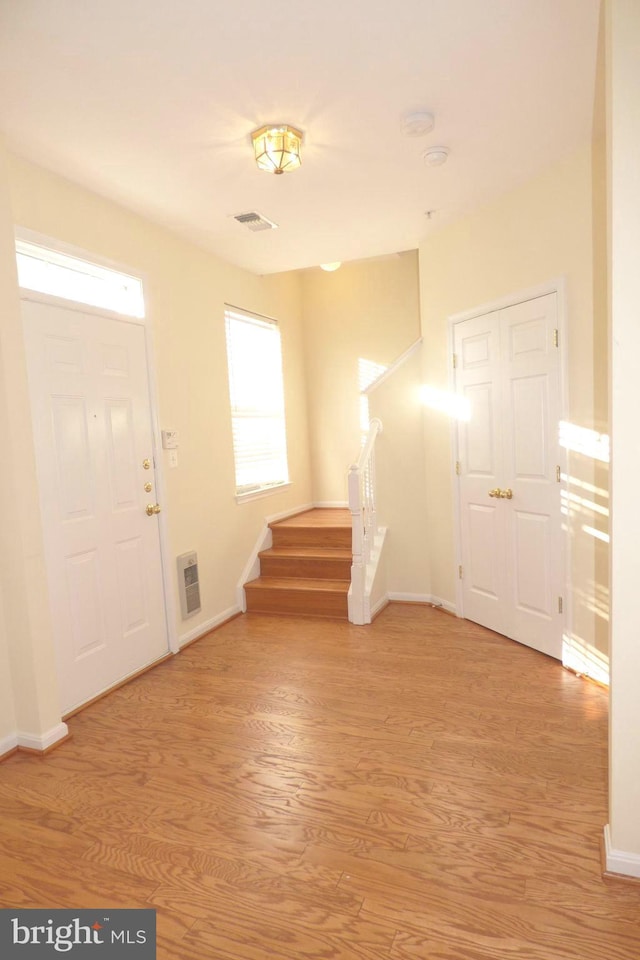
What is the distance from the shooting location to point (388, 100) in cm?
237

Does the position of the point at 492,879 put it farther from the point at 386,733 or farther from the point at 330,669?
the point at 330,669

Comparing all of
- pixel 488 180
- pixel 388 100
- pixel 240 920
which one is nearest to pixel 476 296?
pixel 488 180

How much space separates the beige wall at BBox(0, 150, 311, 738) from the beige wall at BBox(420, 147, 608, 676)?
1786 mm

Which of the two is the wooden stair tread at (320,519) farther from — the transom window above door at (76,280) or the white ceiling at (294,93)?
the white ceiling at (294,93)

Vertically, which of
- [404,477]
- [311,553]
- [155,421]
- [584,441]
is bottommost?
[311,553]

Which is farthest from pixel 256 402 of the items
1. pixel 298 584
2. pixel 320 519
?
pixel 298 584

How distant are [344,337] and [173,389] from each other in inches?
104

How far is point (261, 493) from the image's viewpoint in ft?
16.3

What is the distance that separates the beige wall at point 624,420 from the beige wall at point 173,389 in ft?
7.97

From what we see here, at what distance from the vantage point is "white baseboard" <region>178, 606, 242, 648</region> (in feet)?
12.7

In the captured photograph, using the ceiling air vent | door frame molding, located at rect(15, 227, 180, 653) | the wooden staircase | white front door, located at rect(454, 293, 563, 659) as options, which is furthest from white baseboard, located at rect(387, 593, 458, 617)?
the ceiling air vent

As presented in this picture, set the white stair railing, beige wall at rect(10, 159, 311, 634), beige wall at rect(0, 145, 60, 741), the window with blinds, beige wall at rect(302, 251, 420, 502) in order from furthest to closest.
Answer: beige wall at rect(302, 251, 420, 502) → the window with blinds → the white stair railing → beige wall at rect(10, 159, 311, 634) → beige wall at rect(0, 145, 60, 741)

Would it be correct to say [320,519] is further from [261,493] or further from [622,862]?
[622,862]

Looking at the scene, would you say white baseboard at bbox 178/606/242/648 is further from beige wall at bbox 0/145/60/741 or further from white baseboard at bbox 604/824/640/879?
white baseboard at bbox 604/824/640/879
